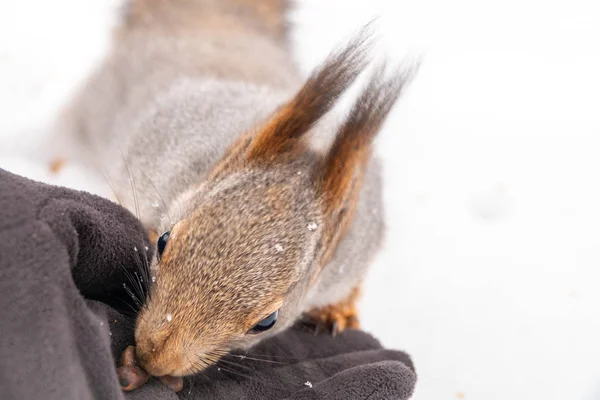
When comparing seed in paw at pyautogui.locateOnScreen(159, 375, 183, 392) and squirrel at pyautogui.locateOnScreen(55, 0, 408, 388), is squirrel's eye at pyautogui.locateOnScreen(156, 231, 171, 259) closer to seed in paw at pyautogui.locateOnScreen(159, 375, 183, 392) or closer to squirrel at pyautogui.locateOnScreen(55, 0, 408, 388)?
squirrel at pyautogui.locateOnScreen(55, 0, 408, 388)

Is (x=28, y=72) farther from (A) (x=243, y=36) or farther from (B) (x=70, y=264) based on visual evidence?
(B) (x=70, y=264)

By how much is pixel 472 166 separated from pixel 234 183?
1.84 metres

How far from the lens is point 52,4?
3.03 m

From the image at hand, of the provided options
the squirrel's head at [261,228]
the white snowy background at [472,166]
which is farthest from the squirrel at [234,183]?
the white snowy background at [472,166]

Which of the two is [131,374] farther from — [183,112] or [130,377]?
[183,112]

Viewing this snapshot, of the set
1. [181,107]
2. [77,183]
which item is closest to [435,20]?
[181,107]

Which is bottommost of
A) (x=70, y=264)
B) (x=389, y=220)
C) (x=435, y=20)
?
(x=70, y=264)

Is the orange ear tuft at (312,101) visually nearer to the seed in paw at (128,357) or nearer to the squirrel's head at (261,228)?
the squirrel's head at (261,228)

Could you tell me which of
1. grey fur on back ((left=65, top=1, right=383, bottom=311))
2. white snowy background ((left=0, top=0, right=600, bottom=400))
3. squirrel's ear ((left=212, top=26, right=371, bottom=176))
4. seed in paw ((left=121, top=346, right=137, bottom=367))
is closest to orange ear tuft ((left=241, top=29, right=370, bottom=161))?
squirrel's ear ((left=212, top=26, right=371, bottom=176))

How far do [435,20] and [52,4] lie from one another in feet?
6.34

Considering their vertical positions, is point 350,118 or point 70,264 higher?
point 350,118

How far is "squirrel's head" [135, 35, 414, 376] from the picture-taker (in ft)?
4.21

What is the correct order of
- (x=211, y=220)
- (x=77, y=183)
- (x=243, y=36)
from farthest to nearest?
(x=77, y=183), (x=243, y=36), (x=211, y=220)

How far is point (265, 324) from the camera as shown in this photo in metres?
1.40
